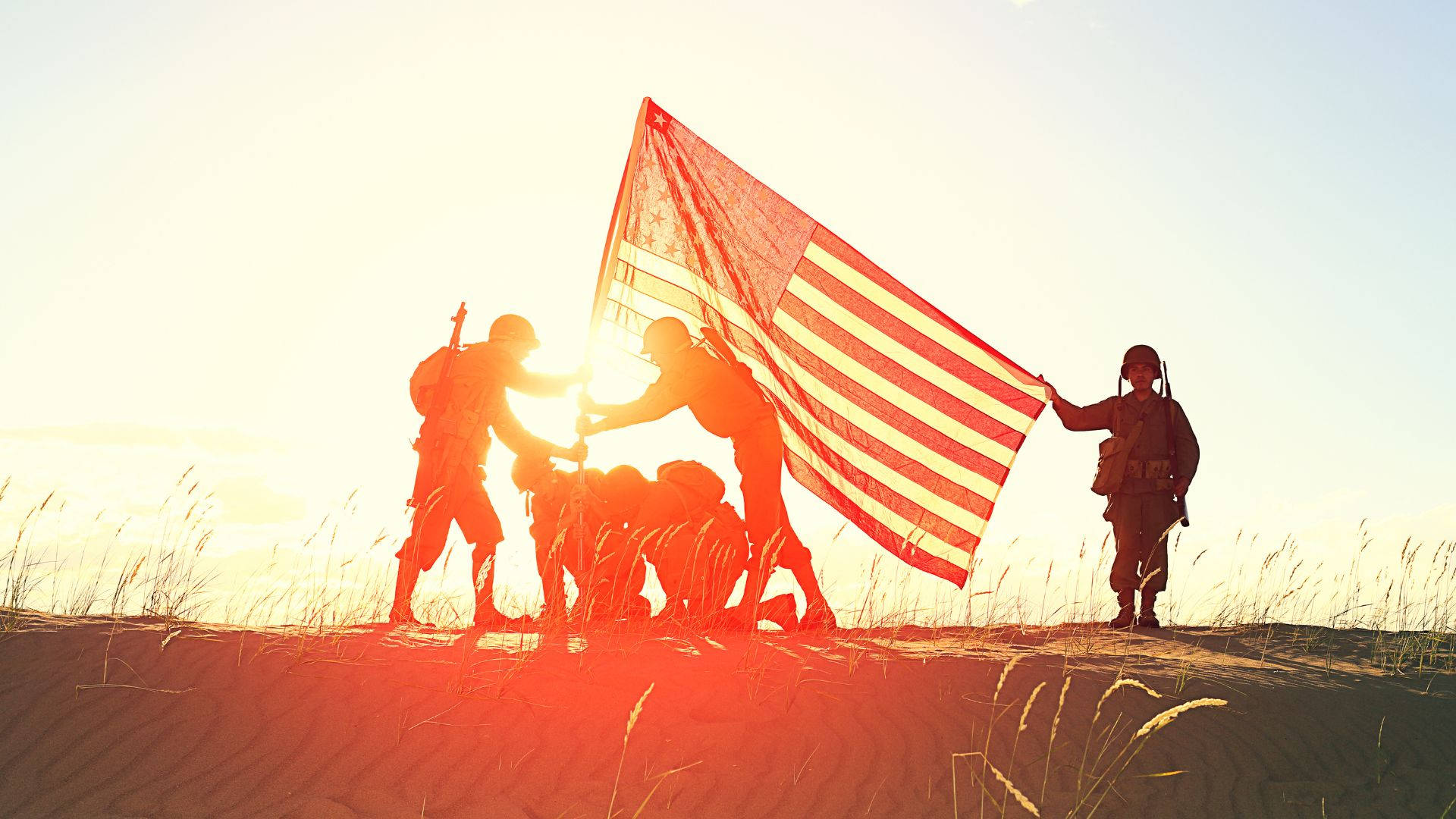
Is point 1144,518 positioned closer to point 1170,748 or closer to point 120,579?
point 1170,748

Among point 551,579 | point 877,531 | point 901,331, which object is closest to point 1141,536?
point 877,531

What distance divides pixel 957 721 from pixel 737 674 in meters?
1.24

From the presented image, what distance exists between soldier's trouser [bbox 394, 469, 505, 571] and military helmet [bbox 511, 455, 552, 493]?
0.39 meters

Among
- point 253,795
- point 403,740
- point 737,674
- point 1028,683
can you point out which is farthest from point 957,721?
point 253,795

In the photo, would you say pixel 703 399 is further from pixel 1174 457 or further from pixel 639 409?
pixel 1174 457

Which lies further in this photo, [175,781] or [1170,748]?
[1170,748]

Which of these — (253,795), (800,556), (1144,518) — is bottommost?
(253,795)

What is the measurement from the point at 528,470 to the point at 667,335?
1.62 metres

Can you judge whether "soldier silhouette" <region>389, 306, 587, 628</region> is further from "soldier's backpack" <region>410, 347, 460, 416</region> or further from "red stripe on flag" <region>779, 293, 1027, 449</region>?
"red stripe on flag" <region>779, 293, 1027, 449</region>

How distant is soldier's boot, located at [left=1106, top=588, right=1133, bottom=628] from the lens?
8938mm

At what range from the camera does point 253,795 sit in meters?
4.68

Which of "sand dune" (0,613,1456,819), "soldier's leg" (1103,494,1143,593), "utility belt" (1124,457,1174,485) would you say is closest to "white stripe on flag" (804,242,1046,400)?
"utility belt" (1124,457,1174,485)

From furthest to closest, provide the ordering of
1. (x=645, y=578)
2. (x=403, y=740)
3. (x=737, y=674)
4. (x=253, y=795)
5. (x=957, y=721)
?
(x=645, y=578)
(x=737, y=674)
(x=957, y=721)
(x=403, y=740)
(x=253, y=795)

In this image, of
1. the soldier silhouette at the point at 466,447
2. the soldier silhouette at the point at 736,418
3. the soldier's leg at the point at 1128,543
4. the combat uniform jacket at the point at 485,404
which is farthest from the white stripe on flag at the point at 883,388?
the combat uniform jacket at the point at 485,404
